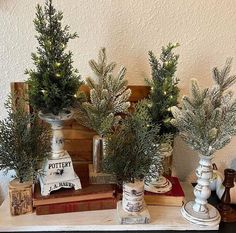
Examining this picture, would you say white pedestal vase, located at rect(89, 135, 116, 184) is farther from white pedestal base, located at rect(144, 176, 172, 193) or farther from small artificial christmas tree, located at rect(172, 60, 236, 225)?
small artificial christmas tree, located at rect(172, 60, 236, 225)

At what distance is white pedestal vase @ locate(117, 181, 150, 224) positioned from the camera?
2.77ft

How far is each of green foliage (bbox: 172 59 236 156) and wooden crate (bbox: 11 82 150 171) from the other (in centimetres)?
18

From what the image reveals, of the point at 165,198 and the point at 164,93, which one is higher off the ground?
the point at 164,93

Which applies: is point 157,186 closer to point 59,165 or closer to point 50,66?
point 59,165

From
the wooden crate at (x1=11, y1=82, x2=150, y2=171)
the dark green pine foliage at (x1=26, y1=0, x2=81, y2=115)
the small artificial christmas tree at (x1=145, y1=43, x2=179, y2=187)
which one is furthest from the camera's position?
the wooden crate at (x1=11, y1=82, x2=150, y2=171)

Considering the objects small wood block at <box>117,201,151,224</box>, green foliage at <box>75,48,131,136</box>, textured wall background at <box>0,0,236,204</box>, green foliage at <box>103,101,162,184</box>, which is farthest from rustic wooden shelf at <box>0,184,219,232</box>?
textured wall background at <box>0,0,236,204</box>

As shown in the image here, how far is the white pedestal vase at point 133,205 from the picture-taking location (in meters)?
0.84

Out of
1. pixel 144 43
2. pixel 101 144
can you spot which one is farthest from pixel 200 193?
pixel 144 43

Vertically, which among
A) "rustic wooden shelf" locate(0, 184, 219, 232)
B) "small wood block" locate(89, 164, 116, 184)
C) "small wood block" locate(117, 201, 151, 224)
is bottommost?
"rustic wooden shelf" locate(0, 184, 219, 232)

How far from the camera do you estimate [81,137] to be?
101 cm

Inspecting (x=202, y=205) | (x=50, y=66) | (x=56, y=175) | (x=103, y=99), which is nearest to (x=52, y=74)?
(x=50, y=66)

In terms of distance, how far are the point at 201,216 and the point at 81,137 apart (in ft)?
1.38

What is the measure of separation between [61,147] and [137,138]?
216 mm

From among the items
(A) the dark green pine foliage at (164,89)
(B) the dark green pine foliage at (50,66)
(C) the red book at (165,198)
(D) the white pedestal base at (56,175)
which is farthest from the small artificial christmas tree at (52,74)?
(C) the red book at (165,198)
